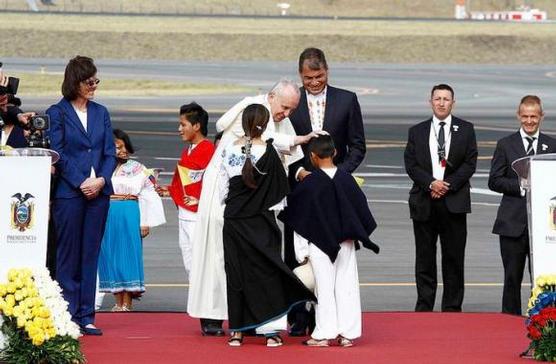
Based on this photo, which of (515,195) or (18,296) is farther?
(515,195)

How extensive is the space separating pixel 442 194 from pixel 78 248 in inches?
136

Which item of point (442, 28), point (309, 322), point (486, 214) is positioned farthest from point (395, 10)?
point (309, 322)

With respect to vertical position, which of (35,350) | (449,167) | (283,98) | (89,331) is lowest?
(89,331)

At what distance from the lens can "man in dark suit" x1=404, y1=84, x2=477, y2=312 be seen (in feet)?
43.7

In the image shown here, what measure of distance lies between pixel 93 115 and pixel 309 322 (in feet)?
7.91

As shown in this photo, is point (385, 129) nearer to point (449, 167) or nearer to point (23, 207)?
point (449, 167)

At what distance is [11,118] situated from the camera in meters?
12.0

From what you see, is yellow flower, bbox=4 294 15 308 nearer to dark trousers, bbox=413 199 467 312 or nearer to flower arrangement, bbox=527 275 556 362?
flower arrangement, bbox=527 275 556 362

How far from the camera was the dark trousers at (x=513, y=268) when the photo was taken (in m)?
13.0

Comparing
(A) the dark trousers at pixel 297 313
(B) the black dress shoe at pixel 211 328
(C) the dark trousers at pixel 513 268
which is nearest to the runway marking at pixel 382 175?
(C) the dark trousers at pixel 513 268

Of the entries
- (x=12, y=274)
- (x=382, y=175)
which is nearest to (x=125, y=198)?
(x=12, y=274)

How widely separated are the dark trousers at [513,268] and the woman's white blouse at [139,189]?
3.24 meters

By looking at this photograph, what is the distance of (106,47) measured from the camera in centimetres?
7925

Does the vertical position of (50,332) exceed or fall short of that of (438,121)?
it falls short
